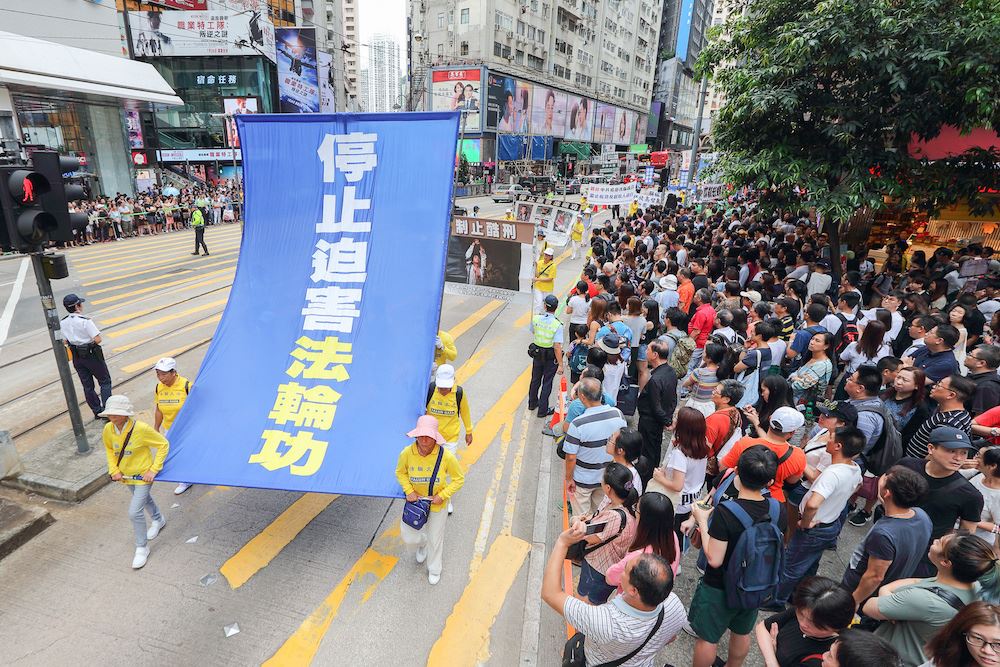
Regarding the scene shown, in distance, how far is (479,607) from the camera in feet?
14.9

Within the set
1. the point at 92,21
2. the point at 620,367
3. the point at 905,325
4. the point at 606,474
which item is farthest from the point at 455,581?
the point at 92,21

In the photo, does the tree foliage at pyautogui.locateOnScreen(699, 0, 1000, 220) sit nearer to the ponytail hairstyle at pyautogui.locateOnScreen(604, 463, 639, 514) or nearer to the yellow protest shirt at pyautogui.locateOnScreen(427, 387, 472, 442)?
the yellow protest shirt at pyautogui.locateOnScreen(427, 387, 472, 442)

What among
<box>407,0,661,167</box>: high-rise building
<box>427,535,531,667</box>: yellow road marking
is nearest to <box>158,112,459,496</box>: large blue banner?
<box>427,535,531,667</box>: yellow road marking

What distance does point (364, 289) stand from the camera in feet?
19.2

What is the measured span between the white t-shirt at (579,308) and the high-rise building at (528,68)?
123 ft

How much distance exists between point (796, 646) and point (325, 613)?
141 inches

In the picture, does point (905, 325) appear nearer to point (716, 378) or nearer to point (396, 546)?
point (716, 378)

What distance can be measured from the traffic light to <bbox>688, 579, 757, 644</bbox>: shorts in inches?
272

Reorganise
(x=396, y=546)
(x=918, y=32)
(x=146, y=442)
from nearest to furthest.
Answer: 1. (x=146, y=442)
2. (x=396, y=546)
3. (x=918, y=32)

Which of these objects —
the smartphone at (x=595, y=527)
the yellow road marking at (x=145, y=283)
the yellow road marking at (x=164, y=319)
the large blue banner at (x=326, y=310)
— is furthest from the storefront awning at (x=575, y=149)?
the smartphone at (x=595, y=527)

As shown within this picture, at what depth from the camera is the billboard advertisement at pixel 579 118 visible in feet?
209

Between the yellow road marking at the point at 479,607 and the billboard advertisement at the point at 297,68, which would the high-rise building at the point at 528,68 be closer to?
the billboard advertisement at the point at 297,68

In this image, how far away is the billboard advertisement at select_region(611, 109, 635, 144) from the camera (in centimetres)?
7669

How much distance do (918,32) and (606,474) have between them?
9370 millimetres
